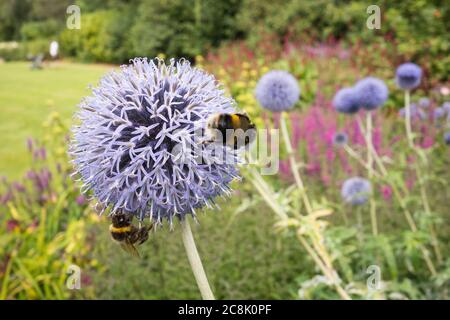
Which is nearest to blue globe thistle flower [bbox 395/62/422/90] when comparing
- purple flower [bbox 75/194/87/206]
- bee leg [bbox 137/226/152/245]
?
bee leg [bbox 137/226/152/245]

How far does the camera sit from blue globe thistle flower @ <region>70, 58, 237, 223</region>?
130 cm

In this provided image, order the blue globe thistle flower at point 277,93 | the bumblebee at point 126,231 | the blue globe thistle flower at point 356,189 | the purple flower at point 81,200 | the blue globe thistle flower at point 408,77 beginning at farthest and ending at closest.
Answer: the purple flower at point 81,200 < the blue globe thistle flower at point 408,77 < the blue globe thistle flower at point 356,189 < the blue globe thistle flower at point 277,93 < the bumblebee at point 126,231

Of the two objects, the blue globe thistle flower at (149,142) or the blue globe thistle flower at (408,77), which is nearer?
the blue globe thistle flower at (149,142)

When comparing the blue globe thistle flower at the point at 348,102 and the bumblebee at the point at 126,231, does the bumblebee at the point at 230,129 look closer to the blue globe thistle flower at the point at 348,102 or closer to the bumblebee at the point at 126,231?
the bumblebee at the point at 126,231

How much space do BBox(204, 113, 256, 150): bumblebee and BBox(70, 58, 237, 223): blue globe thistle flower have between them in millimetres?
68

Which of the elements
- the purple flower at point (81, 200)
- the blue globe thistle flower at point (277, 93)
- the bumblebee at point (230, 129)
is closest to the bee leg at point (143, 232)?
the bumblebee at point (230, 129)

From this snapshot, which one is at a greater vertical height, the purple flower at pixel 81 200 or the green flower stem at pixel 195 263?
the green flower stem at pixel 195 263

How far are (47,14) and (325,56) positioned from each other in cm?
1282

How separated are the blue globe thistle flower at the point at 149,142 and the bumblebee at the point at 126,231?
0.04 metres

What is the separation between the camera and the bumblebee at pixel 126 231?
1408 mm

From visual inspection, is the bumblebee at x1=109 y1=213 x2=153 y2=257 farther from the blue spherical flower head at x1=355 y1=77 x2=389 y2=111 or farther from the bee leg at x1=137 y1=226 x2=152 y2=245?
the blue spherical flower head at x1=355 y1=77 x2=389 y2=111

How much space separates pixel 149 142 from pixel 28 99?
9977 mm

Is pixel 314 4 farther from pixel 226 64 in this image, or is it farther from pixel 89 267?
pixel 89 267
